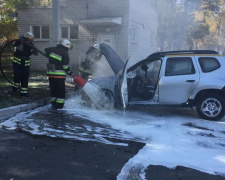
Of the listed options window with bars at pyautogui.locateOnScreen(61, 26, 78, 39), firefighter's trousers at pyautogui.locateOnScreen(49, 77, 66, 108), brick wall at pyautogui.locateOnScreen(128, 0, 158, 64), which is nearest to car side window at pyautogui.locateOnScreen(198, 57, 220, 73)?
firefighter's trousers at pyautogui.locateOnScreen(49, 77, 66, 108)

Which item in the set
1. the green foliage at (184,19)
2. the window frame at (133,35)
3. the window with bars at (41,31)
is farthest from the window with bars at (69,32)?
the green foliage at (184,19)

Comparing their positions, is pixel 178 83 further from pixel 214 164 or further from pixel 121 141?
pixel 214 164

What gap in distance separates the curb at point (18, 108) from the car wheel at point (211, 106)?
4.36 m

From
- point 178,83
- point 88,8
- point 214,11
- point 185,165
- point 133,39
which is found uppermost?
point 214,11

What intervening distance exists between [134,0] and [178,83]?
35.4 feet

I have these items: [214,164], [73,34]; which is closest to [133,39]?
[73,34]

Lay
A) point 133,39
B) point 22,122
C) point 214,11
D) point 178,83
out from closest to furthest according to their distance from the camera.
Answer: point 22,122
point 178,83
point 133,39
point 214,11

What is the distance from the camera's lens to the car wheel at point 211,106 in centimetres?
641

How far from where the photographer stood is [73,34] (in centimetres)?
1680

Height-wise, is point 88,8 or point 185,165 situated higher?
point 88,8

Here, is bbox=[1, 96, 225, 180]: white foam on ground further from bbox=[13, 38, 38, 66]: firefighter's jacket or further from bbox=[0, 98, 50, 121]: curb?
bbox=[13, 38, 38, 66]: firefighter's jacket

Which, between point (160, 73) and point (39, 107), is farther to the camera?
point (39, 107)

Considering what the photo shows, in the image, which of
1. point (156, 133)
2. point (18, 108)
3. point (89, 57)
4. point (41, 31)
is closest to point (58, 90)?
point (18, 108)

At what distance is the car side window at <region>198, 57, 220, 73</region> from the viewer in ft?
21.4
